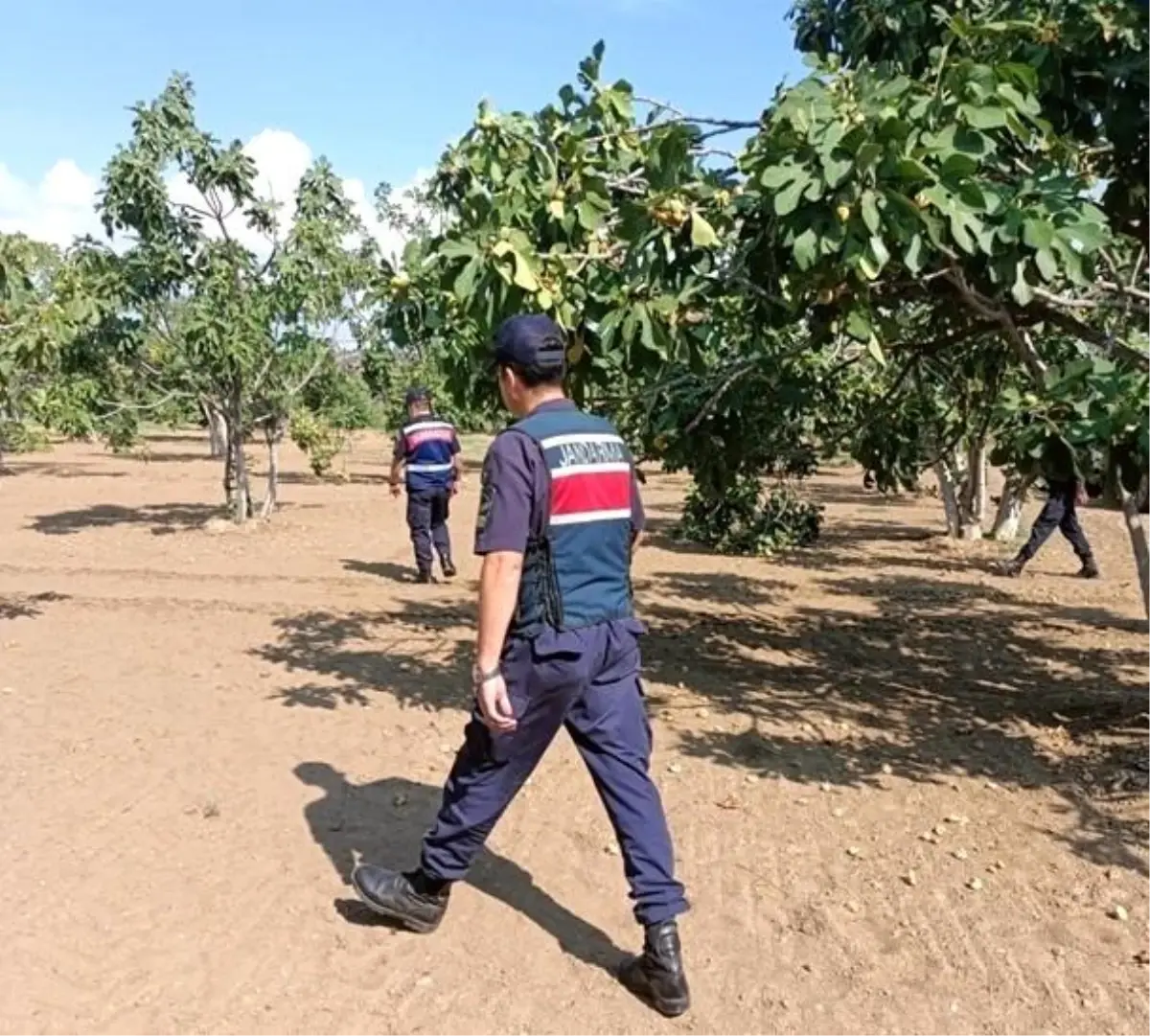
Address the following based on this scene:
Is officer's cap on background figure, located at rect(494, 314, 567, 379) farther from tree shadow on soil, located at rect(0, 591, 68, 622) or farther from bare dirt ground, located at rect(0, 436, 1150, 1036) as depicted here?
tree shadow on soil, located at rect(0, 591, 68, 622)

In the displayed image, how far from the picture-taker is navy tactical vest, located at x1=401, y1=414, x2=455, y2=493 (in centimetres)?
1043

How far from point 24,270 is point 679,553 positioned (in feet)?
27.6

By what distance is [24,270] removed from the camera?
24.2 ft

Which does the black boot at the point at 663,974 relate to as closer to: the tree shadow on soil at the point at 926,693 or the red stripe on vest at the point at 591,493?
the red stripe on vest at the point at 591,493

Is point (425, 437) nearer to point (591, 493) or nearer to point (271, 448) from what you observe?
point (591, 493)

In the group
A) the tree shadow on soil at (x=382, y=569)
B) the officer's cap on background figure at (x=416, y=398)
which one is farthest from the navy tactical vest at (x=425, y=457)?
the tree shadow on soil at (x=382, y=569)

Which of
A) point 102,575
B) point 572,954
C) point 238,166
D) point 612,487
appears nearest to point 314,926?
point 572,954

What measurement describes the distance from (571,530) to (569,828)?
1.77 meters

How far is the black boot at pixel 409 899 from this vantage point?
356cm

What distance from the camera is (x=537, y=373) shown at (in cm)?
324

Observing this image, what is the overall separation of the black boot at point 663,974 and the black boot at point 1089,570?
403 inches

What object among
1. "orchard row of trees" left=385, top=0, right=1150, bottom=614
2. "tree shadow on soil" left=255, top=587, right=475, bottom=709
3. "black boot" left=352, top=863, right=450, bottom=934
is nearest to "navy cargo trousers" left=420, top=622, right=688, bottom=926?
"black boot" left=352, top=863, right=450, bottom=934

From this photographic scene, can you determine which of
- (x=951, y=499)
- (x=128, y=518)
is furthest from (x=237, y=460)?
(x=951, y=499)

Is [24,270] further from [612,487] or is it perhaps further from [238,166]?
[238,166]
